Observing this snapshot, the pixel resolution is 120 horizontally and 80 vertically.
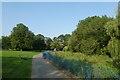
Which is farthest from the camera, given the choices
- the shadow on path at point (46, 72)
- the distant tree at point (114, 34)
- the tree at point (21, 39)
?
the tree at point (21, 39)

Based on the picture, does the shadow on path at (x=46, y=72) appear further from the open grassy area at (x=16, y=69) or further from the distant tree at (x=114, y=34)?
the distant tree at (x=114, y=34)

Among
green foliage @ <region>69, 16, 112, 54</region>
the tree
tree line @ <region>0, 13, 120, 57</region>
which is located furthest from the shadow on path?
the tree

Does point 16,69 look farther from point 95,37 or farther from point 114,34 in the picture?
point 95,37

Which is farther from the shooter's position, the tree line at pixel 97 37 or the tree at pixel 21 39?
the tree at pixel 21 39

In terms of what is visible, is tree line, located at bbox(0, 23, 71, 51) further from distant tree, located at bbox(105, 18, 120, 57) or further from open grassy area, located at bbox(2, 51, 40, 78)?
distant tree, located at bbox(105, 18, 120, 57)

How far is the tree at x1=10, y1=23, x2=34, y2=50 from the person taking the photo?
98.9 m

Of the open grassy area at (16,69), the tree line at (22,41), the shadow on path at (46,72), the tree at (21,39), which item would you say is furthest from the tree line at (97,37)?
the tree at (21,39)

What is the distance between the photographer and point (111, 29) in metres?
16.6

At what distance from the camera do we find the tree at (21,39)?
98.9 metres

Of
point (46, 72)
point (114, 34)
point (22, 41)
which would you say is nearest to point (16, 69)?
point (46, 72)

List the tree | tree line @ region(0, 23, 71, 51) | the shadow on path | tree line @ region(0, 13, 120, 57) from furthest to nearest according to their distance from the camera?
the tree < tree line @ region(0, 23, 71, 51) < the shadow on path < tree line @ region(0, 13, 120, 57)

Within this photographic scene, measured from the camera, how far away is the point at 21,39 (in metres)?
100

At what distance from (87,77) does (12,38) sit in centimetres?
8988

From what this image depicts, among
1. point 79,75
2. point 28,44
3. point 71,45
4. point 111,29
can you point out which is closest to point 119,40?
point 111,29
